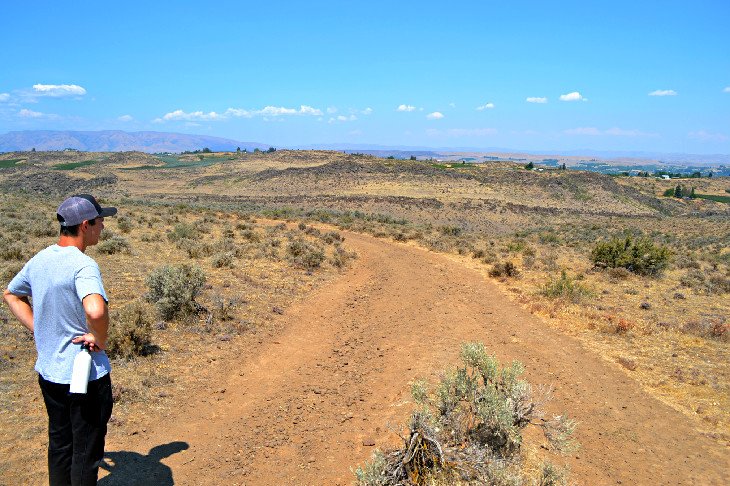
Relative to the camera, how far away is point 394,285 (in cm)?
1389

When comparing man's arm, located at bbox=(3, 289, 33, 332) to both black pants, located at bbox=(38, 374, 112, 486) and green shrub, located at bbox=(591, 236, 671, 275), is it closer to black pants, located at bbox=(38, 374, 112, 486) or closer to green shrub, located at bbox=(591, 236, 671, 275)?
black pants, located at bbox=(38, 374, 112, 486)

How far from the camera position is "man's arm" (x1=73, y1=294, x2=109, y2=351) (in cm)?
305

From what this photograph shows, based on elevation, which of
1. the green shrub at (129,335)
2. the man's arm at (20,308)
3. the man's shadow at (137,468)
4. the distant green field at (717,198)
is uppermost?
the man's arm at (20,308)

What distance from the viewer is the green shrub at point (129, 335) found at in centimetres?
729

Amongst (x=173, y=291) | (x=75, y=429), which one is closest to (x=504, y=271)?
(x=173, y=291)

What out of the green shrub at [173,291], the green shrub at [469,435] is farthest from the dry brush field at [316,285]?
the green shrub at [469,435]

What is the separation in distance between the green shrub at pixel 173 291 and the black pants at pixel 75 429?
583cm

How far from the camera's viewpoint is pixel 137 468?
192 inches

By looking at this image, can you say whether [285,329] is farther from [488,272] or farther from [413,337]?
[488,272]

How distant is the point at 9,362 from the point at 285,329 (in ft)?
15.6

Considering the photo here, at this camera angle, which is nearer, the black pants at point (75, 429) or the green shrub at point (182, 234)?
the black pants at point (75, 429)

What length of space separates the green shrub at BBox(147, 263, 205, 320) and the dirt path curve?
191 cm

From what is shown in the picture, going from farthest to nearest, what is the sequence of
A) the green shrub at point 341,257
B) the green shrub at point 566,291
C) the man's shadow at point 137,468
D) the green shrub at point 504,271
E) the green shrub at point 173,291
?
the green shrub at point 341,257 < the green shrub at point 504,271 < the green shrub at point 566,291 < the green shrub at point 173,291 < the man's shadow at point 137,468

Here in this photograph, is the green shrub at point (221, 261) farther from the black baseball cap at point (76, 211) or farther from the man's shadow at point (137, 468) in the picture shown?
the black baseball cap at point (76, 211)
